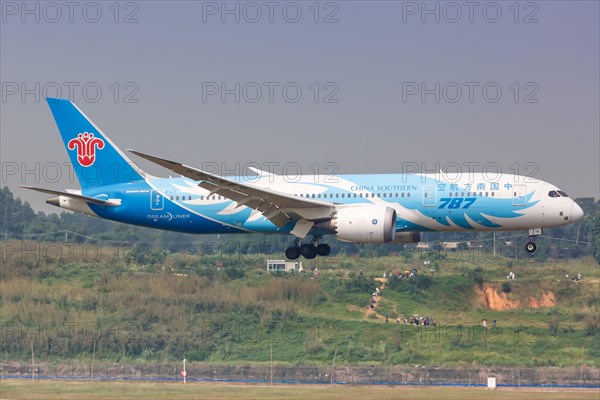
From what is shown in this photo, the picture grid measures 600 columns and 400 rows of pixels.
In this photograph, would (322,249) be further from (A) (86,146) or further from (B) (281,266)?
(B) (281,266)

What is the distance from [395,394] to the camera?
209ft

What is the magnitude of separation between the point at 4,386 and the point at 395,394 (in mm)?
21989

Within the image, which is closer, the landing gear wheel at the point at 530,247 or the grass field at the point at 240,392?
the landing gear wheel at the point at 530,247

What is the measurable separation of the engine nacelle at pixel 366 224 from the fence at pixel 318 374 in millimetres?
16946

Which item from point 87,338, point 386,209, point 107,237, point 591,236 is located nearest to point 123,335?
point 87,338

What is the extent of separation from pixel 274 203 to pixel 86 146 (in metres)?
12.9

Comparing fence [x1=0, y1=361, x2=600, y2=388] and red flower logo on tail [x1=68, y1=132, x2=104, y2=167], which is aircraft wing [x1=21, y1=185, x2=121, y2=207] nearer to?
red flower logo on tail [x1=68, y1=132, x2=104, y2=167]

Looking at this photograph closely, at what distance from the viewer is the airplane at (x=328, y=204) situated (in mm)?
54656

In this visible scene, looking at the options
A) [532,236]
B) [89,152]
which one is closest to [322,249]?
[532,236]

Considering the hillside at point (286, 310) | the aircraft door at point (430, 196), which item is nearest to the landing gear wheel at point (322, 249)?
the aircraft door at point (430, 196)

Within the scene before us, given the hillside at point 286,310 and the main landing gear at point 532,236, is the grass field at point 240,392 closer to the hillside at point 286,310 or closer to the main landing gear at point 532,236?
the hillside at point 286,310

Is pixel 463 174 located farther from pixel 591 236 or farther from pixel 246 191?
pixel 591 236

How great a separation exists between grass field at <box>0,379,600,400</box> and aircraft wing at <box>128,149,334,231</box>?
10621 millimetres

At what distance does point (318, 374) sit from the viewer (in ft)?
230
